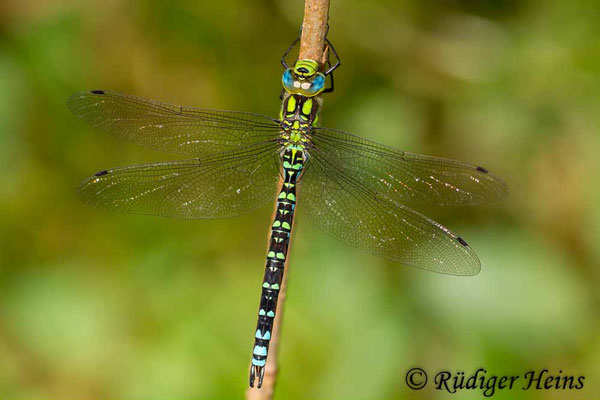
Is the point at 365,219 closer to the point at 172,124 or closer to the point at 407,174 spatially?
the point at 407,174

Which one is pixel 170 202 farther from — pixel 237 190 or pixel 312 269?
pixel 312 269

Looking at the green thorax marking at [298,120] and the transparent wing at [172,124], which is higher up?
the green thorax marking at [298,120]

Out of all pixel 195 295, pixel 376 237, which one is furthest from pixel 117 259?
pixel 376 237

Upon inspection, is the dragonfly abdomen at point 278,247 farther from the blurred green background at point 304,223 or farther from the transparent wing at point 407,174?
the blurred green background at point 304,223

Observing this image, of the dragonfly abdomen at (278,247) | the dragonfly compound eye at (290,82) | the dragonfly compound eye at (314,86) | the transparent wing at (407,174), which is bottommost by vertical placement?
the dragonfly abdomen at (278,247)

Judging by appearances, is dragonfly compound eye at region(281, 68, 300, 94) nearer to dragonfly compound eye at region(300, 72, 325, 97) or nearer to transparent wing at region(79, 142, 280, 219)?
dragonfly compound eye at region(300, 72, 325, 97)

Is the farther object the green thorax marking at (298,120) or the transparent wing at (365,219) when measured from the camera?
the green thorax marking at (298,120)

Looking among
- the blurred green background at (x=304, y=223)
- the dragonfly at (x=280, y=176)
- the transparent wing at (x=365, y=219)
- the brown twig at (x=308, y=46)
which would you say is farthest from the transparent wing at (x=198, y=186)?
the brown twig at (x=308, y=46)
